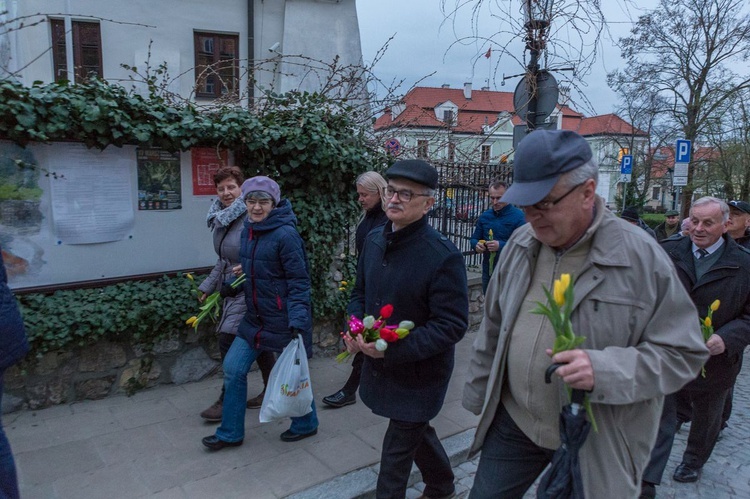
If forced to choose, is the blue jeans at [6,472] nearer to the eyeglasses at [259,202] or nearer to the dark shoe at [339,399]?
the eyeglasses at [259,202]

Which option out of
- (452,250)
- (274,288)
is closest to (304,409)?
(274,288)

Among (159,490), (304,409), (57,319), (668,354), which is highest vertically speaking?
(668,354)

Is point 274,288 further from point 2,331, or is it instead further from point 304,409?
point 2,331

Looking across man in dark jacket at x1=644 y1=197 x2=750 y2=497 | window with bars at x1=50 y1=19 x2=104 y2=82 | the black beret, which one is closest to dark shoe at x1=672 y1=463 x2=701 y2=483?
man in dark jacket at x1=644 y1=197 x2=750 y2=497

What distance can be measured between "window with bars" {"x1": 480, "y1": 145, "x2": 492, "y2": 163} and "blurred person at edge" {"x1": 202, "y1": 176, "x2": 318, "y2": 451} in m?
4.96

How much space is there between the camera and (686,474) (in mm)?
3658

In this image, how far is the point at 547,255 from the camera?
6.56 feet

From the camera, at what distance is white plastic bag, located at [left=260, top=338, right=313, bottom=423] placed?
3.41 meters

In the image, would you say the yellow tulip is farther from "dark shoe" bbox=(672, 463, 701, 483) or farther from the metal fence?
the metal fence

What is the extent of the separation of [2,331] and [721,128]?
2403 centimetres

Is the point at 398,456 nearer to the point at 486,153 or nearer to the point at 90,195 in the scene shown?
the point at 90,195

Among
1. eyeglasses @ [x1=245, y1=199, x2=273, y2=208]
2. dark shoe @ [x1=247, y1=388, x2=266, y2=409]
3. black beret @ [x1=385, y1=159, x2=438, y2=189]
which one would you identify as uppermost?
black beret @ [x1=385, y1=159, x2=438, y2=189]

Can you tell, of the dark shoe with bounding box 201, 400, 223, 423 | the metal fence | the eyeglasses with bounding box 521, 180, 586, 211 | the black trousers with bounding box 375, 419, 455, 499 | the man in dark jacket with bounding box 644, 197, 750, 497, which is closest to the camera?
the eyeglasses with bounding box 521, 180, 586, 211

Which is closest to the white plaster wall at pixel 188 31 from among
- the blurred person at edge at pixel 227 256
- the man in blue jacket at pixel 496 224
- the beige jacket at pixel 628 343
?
the man in blue jacket at pixel 496 224
